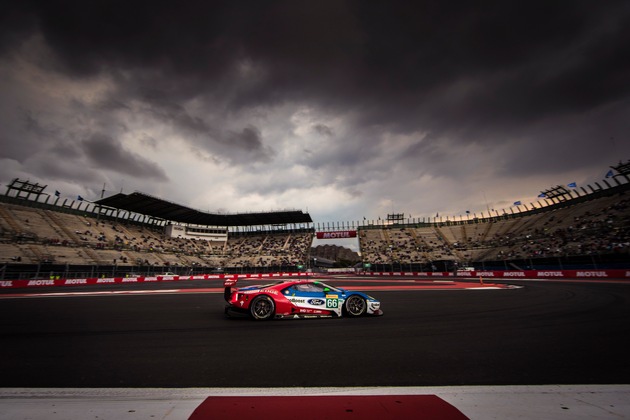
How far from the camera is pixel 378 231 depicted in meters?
70.8

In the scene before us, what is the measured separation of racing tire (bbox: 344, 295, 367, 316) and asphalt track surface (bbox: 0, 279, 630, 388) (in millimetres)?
510

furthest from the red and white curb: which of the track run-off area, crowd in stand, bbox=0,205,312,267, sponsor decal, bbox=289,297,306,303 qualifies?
crowd in stand, bbox=0,205,312,267

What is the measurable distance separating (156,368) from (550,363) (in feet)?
16.5

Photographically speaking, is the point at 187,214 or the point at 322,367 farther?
the point at 187,214

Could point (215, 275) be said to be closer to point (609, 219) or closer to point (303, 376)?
point (303, 376)

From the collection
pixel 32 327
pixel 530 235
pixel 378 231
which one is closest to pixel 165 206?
pixel 378 231

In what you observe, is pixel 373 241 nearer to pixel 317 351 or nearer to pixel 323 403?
pixel 317 351

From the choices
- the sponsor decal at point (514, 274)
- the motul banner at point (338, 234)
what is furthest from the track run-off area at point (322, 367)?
the motul banner at point (338, 234)

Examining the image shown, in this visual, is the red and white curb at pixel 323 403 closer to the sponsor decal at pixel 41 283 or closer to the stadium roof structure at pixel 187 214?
the sponsor decal at pixel 41 283

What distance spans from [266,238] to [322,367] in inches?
2682

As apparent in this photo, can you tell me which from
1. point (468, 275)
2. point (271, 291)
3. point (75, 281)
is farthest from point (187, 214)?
point (271, 291)

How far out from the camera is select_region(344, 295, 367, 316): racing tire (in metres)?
7.82

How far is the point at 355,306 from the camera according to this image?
25.8 feet

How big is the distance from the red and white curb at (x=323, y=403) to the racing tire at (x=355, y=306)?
4.95 meters
